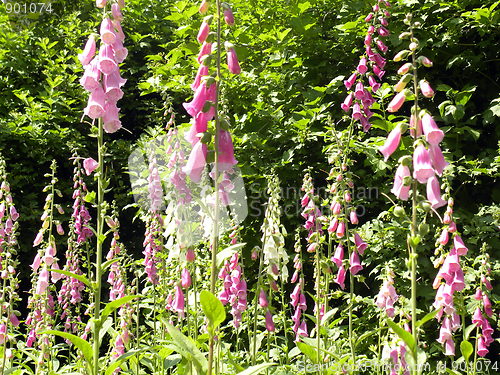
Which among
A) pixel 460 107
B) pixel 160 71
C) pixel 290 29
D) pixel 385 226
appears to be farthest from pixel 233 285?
pixel 160 71

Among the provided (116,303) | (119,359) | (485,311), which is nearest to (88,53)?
(116,303)

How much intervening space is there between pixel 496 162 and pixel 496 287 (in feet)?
3.20

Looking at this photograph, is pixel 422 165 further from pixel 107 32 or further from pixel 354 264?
pixel 354 264

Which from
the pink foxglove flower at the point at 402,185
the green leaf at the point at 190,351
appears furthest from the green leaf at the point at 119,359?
the pink foxglove flower at the point at 402,185

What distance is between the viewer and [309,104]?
15.0 feet

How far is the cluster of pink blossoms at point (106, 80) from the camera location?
6.27ft

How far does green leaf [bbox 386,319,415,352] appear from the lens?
1.45 metres

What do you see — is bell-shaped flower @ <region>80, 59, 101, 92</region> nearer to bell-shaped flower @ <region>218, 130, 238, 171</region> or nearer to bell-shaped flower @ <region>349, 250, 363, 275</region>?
bell-shaped flower @ <region>218, 130, 238, 171</region>

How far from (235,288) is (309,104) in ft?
6.94

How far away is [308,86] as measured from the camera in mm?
5207

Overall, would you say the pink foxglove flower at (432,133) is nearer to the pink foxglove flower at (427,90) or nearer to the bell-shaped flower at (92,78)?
the pink foxglove flower at (427,90)

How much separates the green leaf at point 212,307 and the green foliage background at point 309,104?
238 centimetres

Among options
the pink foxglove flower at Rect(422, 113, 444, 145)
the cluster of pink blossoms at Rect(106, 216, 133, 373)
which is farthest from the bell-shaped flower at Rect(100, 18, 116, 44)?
the pink foxglove flower at Rect(422, 113, 444, 145)

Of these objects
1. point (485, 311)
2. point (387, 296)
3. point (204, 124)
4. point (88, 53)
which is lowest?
point (485, 311)
